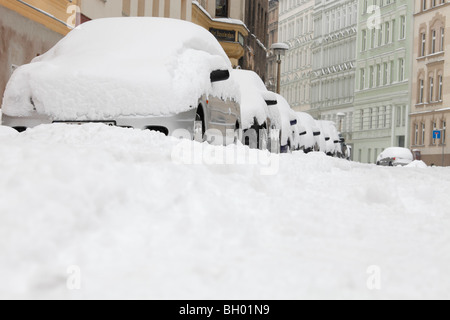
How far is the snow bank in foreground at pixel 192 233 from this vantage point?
2965mm

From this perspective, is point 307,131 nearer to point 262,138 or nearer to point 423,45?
point 262,138

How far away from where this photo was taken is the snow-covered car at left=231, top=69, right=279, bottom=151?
12312 mm

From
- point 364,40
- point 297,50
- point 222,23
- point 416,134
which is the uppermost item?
point 297,50

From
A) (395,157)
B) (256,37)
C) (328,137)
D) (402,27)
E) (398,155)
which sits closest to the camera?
(328,137)

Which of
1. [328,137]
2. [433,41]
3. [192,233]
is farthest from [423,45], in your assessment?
[192,233]

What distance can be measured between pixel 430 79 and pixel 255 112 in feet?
173

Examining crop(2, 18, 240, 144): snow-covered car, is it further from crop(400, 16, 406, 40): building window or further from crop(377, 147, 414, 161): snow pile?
crop(400, 16, 406, 40): building window

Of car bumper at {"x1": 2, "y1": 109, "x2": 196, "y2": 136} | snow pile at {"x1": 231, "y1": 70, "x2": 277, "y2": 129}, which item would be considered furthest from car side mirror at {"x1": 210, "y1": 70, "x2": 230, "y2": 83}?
snow pile at {"x1": 231, "y1": 70, "x2": 277, "y2": 129}

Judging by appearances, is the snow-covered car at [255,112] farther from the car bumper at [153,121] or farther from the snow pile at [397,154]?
the snow pile at [397,154]

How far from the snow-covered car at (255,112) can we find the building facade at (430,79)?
46747 mm

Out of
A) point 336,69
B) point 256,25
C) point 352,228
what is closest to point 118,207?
point 352,228

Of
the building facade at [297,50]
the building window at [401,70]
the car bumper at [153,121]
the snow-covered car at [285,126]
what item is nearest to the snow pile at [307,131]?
the snow-covered car at [285,126]

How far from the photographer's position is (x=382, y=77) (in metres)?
71.8

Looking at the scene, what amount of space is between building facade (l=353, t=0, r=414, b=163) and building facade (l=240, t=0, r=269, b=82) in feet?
53.9
